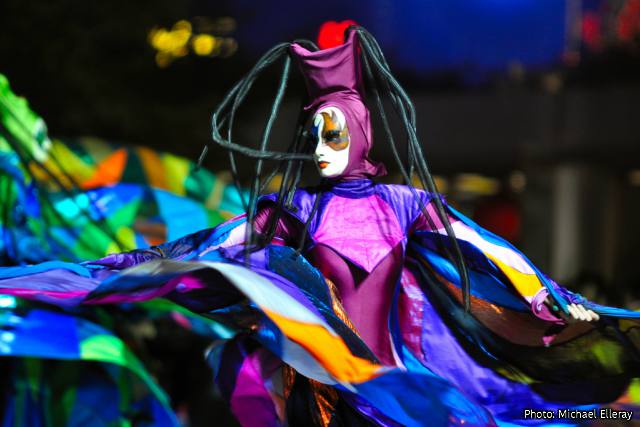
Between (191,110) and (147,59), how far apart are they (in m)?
0.52

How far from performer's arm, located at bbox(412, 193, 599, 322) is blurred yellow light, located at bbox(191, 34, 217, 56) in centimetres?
536

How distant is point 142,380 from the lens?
3.68m

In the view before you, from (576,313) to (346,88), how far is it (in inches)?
38.0

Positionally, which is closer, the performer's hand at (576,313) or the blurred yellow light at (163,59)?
the performer's hand at (576,313)

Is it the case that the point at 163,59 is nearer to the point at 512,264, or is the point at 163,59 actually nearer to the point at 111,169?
the point at 111,169

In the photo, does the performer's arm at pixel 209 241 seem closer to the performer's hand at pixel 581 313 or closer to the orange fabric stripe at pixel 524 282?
the orange fabric stripe at pixel 524 282

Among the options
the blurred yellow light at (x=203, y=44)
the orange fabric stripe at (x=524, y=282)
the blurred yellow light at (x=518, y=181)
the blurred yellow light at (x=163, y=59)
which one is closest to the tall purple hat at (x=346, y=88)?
the orange fabric stripe at (x=524, y=282)

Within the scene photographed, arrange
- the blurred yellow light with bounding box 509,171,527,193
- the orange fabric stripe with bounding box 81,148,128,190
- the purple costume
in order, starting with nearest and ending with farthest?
the purple costume
the orange fabric stripe with bounding box 81,148,128,190
the blurred yellow light with bounding box 509,171,527,193

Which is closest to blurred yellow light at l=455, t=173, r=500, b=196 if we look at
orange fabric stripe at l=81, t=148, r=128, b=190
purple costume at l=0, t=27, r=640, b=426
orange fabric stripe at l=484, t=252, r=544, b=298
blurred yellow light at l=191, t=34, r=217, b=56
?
blurred yellow light at l=191, t=34, r=217, b=56

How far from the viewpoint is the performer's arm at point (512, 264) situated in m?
2.88

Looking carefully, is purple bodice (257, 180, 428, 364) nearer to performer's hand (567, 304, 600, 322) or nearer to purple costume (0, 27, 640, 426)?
purple costume (0, 27, 640, 426)

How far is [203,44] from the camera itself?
8102 mm

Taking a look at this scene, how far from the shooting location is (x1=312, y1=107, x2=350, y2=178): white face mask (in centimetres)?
288

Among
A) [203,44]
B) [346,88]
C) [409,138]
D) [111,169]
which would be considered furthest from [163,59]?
[409,138]
